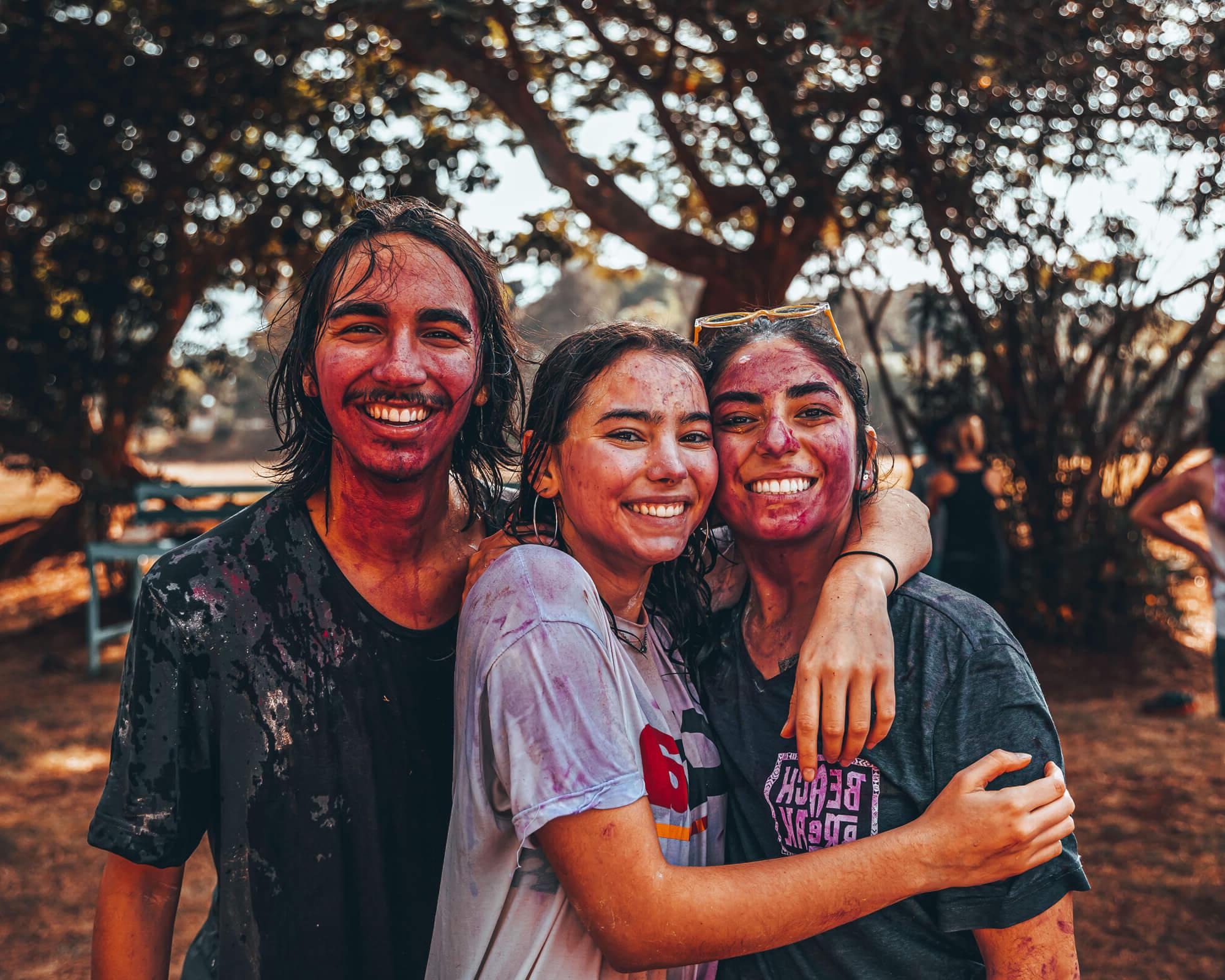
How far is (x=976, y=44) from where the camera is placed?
5.07 metres

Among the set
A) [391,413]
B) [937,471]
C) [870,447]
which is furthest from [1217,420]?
[391,413]

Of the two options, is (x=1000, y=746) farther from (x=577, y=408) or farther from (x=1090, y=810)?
(x=1090, y=810)

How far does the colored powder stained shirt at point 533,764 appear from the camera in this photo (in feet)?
4.29

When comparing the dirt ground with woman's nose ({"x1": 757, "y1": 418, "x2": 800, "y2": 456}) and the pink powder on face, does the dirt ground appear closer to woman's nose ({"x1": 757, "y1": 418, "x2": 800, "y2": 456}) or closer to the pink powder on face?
the pink powder on face

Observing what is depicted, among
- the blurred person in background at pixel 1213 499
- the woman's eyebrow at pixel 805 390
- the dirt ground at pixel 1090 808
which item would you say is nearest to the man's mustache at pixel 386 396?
the woman's eyebrow at pixel 805 390

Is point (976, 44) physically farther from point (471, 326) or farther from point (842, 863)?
point (842, 863)

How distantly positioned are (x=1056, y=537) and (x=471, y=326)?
21.9ft

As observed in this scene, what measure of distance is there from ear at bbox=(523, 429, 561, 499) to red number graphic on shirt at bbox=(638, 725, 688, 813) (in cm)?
44

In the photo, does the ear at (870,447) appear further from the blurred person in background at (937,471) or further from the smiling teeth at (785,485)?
the blurred person in background at (937,471)

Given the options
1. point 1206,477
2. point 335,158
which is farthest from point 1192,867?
point 335,158

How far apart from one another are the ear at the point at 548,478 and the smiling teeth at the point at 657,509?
6.4 inches

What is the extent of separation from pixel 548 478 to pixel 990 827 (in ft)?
2.89

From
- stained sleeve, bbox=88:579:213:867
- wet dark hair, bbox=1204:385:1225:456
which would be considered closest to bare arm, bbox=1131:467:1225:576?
wet dark hair, bbox=1204:385:1225:456

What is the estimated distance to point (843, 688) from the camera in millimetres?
1422
